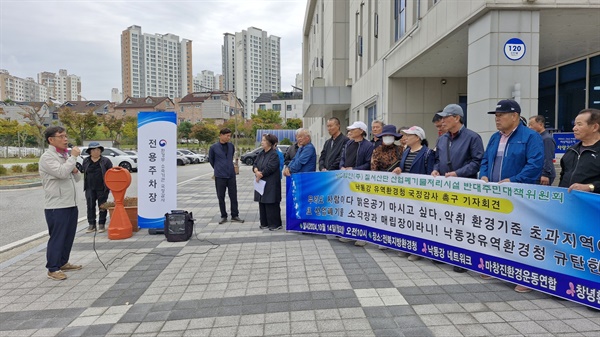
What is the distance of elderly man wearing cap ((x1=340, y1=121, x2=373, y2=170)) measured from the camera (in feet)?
20.2

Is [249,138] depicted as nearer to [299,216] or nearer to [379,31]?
[379,31]

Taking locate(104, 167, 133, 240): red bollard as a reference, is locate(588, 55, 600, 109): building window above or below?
above

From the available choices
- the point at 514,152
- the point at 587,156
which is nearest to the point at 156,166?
the point at 514,152

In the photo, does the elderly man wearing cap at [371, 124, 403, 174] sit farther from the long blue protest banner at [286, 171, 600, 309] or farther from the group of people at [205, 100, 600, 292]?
the long blue protest banner at [286, 171, 600, 309]

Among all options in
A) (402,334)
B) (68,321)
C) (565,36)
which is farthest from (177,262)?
(565,36)

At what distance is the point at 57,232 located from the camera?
470 cm

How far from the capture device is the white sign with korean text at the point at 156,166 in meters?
6.82

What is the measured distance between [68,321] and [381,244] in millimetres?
3853

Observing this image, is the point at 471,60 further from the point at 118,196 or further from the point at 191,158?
the point at 191,158

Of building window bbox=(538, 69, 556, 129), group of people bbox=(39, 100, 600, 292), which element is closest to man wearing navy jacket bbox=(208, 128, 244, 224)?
group of people bbox=(39, 100, 600, 292)

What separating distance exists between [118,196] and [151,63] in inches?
5467

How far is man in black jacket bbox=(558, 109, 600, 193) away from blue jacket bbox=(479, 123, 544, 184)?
317 mm

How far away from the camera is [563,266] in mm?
3654

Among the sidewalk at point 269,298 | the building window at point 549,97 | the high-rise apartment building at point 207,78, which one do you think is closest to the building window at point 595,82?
the building window at point 549,97
